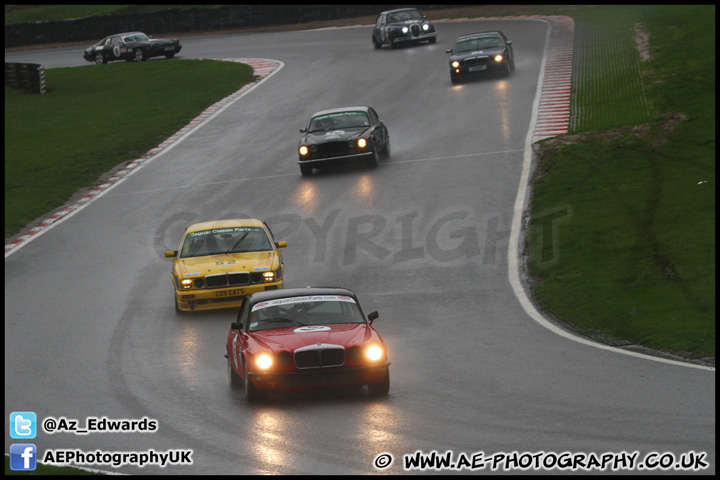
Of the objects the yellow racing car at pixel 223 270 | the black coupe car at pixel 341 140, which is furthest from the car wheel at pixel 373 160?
the yellow racing car at pixel 223 270

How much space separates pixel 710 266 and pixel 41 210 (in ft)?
54.4

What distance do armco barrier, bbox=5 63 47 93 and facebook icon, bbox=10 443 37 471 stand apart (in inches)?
1510

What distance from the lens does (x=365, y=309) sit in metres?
17.2

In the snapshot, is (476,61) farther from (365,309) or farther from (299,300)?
(299,300)

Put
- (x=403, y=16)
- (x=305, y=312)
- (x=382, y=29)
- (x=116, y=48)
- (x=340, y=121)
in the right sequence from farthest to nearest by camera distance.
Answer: (x=116, y=48) → (x=403, y=16) → (x=382, y=29) → (x=340, y=121) → (x=305, y=312)

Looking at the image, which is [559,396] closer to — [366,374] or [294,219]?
[366,374]

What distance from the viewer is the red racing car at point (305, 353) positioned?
39.3 ft

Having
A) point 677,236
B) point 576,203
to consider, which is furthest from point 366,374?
point 576,203

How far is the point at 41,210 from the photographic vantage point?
26.6 meters

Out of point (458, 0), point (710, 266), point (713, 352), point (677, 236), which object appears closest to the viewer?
point (713, 352)

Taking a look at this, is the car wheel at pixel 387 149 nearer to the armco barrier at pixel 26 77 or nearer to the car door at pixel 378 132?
the car door at pixel 378 132

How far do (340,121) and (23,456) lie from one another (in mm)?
18968

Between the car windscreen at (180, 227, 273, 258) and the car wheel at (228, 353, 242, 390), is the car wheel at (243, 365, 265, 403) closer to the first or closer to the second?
the car wheel at (228, 353, 242, 390)

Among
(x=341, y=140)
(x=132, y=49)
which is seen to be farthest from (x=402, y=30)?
(x=341, y=140)
